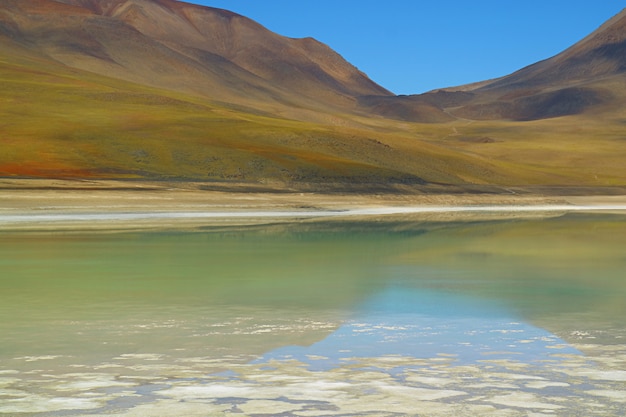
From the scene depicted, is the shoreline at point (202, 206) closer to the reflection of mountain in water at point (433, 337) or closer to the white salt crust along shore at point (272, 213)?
the white salt crust along shore at point (272, 213)

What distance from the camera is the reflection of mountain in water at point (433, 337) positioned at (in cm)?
1362

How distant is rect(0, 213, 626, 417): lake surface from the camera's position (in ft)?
35.5

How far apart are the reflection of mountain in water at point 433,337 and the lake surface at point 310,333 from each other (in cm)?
4

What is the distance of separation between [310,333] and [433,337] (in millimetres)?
1977

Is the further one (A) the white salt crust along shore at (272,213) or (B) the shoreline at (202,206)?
(B) the shoreline at (202,206)

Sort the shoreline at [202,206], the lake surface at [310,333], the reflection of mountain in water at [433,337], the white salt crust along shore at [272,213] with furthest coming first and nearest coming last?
the shoreline at [202,206] → the white salt crust along shore at [272,213] → the reflection of mountain in water at [433,337] → the lake surface at [310,333]

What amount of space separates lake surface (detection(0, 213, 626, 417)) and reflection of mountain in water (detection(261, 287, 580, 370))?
41 millimetres

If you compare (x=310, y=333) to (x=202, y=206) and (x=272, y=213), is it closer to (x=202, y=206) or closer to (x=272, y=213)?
(x=272, y=213)

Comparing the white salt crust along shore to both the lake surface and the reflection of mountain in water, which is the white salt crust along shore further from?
the reflection of mountain in water

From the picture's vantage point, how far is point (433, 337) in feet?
50.1

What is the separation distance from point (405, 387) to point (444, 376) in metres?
0.84

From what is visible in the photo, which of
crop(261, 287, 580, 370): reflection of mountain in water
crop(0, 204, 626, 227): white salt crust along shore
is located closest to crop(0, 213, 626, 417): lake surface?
crop(261, 287, 580, 370): reflection of mountain in water

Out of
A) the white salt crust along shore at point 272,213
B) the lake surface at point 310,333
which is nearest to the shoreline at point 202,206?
the white salt crust along shore at point 272,213

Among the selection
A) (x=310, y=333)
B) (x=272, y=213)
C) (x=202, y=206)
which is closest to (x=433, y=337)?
(x=310, y=333)
